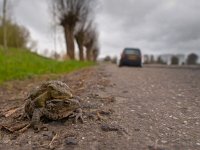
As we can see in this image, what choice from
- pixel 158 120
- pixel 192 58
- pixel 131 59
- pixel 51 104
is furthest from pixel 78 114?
pixel 192 58

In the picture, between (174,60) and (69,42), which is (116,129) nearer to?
(69,42)

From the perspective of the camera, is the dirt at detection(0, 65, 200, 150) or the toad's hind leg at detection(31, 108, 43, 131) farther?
the toad's hind leg at detection(31, 108, 43, 131)

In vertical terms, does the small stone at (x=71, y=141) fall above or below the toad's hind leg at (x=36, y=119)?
below

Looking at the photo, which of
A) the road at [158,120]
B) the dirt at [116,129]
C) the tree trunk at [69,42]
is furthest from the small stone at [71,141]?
the tree trunk at [69,42]

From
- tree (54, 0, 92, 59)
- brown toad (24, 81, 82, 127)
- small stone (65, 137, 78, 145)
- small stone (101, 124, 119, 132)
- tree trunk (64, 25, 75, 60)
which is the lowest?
small stone (65, 137, 78, 145)

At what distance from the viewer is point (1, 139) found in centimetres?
319

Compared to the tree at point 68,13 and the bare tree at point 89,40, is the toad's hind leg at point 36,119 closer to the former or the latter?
the tree at point 68,13

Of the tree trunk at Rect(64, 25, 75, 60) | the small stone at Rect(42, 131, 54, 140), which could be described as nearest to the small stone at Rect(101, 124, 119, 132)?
the small stone at Rect(42, 131, 54, 140)

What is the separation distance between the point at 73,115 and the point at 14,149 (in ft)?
2.85

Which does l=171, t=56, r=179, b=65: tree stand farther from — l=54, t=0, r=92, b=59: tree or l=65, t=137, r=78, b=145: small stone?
l=65, t=137, r=78, b=145: small stone

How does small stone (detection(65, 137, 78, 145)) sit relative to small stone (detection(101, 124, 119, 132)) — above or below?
below

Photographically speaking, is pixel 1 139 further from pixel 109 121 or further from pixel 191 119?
pixel 191 119

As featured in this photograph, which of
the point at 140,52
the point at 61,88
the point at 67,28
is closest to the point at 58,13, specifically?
the point at 67,28

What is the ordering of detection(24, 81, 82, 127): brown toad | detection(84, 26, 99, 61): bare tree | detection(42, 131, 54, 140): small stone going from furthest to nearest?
detection(84, 26, 99, 61): bare tree
detection(24, 81, 82, 127): brown toad
detection(42, 131, 54, 140): small stone
